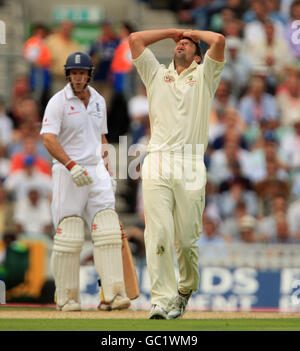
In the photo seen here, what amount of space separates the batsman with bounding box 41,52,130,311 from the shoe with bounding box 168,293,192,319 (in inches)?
33.5

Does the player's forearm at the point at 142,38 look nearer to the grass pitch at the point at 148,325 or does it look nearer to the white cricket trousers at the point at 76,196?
the white cricket trousers at the point at 76,196

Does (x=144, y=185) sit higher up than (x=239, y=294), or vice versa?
(x=144, y=185)

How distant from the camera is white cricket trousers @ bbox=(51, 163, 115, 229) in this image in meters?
9.34

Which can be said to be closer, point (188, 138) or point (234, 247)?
point (188, 138)

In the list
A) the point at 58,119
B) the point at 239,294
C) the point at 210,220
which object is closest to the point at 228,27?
the point at 210,220

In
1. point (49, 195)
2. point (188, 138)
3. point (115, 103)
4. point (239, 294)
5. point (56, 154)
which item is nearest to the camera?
point (188, 138)

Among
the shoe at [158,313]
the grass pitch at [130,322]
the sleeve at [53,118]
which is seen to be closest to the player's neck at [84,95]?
the sleeve at [53,118]

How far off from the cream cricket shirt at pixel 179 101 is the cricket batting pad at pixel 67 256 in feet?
4.33

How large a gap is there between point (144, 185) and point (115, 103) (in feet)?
22.0

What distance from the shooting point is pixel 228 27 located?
1587 cm

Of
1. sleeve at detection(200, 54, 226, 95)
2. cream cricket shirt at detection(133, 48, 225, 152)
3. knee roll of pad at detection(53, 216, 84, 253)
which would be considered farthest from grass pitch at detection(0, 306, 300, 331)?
sleeve at detection(200, 54, 226, 95)

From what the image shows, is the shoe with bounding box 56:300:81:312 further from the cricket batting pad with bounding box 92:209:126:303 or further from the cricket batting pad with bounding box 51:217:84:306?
the cricket batting pad with bounding box 92:209:126:303

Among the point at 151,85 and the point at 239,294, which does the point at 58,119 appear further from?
the point at 239,294

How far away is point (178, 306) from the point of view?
8.44m
